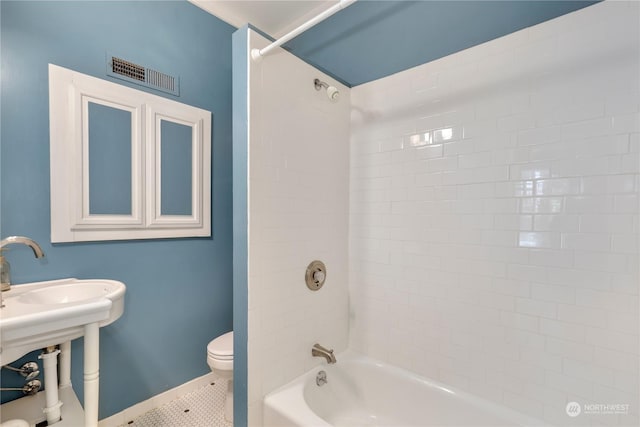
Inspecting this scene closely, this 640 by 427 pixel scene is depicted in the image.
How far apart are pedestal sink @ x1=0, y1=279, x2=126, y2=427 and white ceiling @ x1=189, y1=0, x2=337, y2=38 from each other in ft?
6.60

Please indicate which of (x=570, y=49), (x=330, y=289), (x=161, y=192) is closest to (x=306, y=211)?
(x=330, y=289)

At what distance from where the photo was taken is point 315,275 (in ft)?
5.55

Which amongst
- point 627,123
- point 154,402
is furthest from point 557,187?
point 154,402

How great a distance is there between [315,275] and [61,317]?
3.74 ft

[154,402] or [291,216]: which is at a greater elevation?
[291,216]

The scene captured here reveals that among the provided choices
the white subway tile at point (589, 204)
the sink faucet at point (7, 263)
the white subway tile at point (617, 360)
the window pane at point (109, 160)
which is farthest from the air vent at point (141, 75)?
the white subway tile at point (617, 360)

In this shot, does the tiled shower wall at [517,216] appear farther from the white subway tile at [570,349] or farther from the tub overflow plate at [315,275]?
the tub overflow plate at [315,275]

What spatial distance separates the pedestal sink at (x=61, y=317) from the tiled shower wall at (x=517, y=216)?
1.46 metres

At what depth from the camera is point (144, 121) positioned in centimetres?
177

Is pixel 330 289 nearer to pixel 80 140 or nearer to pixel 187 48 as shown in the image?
pixel 80 140

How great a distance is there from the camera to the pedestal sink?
1.01 metres

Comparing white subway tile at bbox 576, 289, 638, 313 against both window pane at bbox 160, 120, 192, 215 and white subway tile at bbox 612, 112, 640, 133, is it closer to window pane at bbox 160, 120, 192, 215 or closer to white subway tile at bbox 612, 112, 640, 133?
white subway tile at bbox 612, 112, 640, 133

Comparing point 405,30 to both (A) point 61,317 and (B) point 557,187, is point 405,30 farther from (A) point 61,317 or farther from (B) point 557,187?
(A) point 61,317

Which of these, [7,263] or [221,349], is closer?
[7,263]
